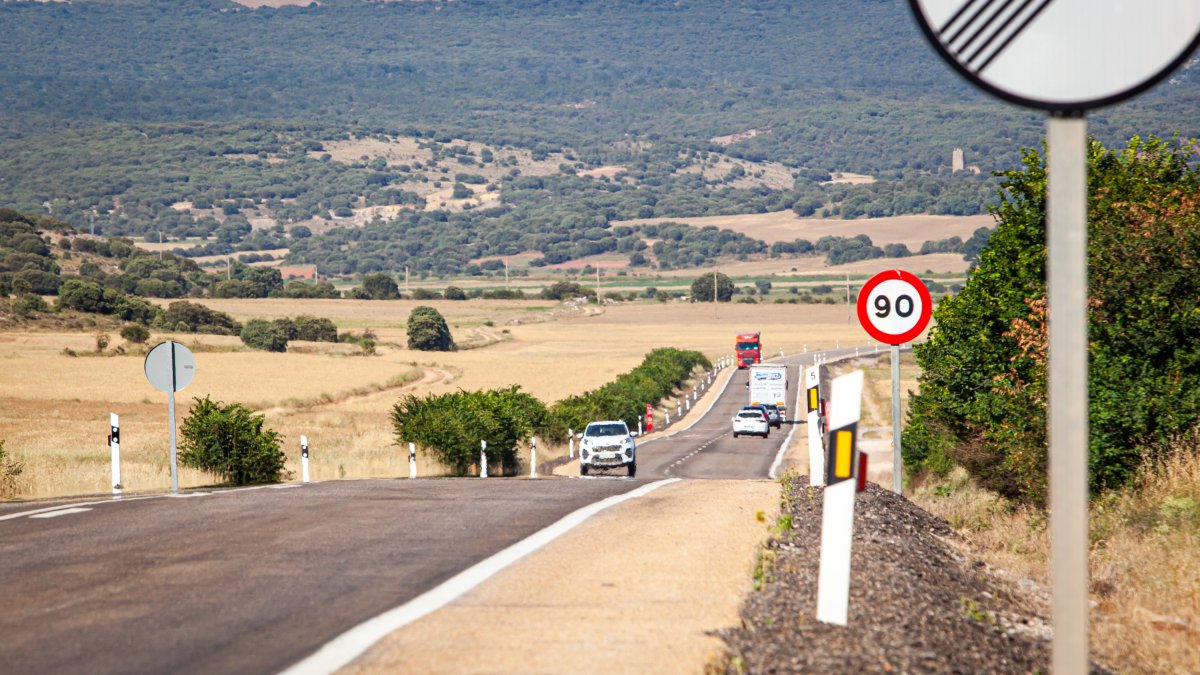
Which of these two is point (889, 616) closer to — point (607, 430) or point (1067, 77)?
point (1067, 77)

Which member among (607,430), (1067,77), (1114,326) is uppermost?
(1067,77)

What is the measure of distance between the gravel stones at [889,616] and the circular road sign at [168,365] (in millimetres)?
10569

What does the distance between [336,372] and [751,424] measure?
3431 centimetres

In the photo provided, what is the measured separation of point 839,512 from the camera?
23.2ft

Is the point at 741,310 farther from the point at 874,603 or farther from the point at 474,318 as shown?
the point at 874,603

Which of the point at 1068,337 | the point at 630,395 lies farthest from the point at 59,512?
the point at 630,395

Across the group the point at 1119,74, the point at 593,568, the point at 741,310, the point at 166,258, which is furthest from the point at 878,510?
the point at 166,258

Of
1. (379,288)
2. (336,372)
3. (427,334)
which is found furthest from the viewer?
(379,288)

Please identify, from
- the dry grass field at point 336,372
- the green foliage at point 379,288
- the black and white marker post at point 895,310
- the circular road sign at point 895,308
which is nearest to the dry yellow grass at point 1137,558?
the black and white marker post at point 895,310

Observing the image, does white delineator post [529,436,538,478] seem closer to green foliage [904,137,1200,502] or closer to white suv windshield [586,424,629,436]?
white suv windshield [586,424,629,436]

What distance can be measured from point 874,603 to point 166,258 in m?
186

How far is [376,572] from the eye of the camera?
875cm

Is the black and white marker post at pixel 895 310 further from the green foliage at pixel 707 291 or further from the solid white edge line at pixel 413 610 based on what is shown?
the green foliage at pixel 707 291

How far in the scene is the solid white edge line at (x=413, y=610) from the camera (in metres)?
6.15
